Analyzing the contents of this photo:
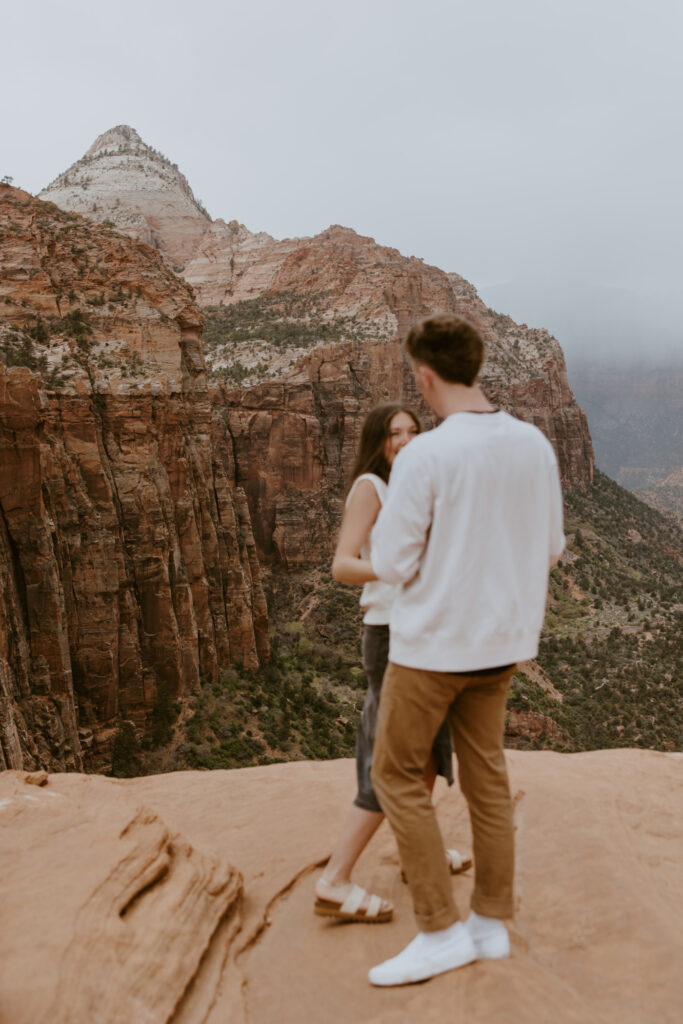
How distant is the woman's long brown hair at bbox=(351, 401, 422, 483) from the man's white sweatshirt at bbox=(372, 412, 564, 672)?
2.11 ft

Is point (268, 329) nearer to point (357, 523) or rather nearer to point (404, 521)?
point (357, 523)

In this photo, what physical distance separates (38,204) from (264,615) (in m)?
17.1

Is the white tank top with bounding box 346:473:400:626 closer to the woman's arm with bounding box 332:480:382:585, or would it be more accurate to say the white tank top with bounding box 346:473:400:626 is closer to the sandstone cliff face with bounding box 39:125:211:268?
the woman's arm with bounding box 332:480:382:585

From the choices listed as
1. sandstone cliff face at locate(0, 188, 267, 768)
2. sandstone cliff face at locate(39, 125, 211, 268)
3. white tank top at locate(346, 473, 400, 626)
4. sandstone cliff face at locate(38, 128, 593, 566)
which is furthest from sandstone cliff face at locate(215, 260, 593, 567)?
white tank top at locate(346, 473, 400, 626)

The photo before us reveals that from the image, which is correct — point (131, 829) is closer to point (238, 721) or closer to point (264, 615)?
point (238, 721)

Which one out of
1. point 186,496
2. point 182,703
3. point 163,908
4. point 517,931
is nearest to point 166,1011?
point 163,908

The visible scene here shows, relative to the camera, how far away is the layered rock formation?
2.67 m

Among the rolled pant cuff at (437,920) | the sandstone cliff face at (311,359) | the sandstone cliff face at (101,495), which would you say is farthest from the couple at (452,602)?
the sandstone cliff face at (311,359)

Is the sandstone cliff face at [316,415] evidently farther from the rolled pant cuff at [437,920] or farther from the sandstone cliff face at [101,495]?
the rolled pant cuff at [437,920]

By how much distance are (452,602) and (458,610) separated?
4 cm

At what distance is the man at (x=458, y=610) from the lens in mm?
2598

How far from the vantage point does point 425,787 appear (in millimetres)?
2885

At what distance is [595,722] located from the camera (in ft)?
95.7

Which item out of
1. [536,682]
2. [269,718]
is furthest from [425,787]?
[536,682]
